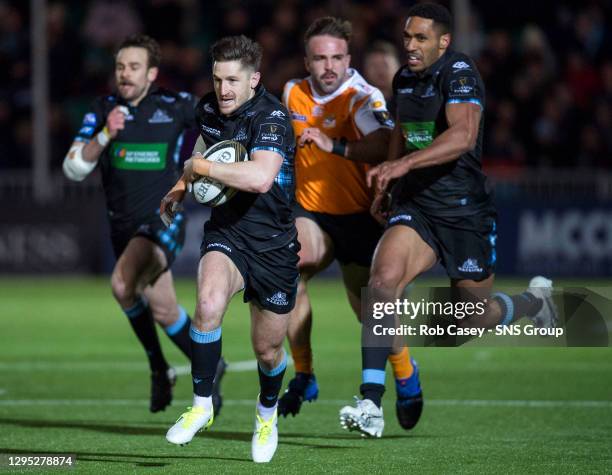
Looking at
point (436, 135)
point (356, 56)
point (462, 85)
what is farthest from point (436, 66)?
point (356, 56)

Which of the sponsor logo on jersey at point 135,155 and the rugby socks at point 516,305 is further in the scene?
the sponsor logo on jersey at point 135,155

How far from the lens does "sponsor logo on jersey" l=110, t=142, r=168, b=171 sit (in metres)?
9.40

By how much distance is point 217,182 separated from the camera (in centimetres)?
691

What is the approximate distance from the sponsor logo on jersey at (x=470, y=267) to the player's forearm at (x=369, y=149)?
34.4 inches

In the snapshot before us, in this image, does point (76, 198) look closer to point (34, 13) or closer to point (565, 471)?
point (34, 13)

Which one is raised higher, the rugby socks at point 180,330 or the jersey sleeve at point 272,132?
the jersey sleeve at point 272,132

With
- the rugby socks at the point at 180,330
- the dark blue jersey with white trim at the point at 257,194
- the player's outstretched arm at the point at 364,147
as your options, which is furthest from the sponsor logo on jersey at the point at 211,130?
the rugby socks at the point at 180,330

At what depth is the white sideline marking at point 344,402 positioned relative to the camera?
9.30 meters

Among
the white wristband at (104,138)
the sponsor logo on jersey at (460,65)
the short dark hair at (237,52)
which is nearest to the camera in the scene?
the short dark hair at (237,52)

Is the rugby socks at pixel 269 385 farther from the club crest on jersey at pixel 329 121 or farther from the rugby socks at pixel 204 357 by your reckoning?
the club crest on jersey at pixel 329 121

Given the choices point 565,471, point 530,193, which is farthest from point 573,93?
point 565,471

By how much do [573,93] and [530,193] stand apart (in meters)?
1.70

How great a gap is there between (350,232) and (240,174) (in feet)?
7.46

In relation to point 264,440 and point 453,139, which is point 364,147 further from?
point 264,440
